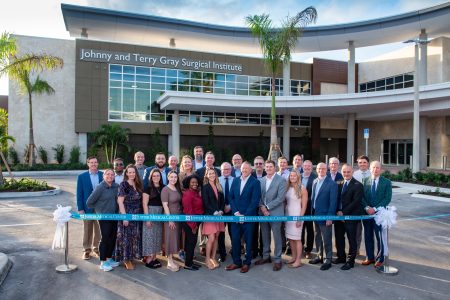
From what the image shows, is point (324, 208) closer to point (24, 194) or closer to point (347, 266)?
point (347, 266)

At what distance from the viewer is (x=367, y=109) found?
2905 centimetres

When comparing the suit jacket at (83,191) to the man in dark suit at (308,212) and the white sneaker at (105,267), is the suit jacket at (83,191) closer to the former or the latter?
the white sneaker at (105,267)

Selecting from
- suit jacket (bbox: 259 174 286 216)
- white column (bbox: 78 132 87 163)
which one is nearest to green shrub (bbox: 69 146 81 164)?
white column (bbox: 78 132 87 163)

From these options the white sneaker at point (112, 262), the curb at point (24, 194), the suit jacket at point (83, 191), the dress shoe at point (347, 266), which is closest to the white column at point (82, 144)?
the curb at point (24, 194)

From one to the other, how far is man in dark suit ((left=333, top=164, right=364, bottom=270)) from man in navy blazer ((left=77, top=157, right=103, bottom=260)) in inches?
179

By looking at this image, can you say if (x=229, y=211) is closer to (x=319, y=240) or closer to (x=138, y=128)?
(x=319, y=240)

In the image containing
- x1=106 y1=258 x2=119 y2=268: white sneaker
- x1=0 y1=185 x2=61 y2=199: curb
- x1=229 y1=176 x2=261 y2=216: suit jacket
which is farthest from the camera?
x1=0 y1=185 x2=61 y2=199: curb

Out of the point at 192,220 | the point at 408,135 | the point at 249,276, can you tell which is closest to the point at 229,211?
the point at 192,220

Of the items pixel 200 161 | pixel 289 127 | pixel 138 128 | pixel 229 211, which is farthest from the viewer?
pixel 289 127

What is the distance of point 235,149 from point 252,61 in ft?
28.8

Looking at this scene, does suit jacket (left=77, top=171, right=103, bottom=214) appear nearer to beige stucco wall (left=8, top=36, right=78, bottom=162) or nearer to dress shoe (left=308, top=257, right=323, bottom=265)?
dress shoe (left=308, top=257, right=323, bottom=265)

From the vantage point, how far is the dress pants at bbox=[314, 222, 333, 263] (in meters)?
6.23

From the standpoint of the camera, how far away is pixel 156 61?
30797 millimetres

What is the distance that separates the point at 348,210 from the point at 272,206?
1355 millimetres
